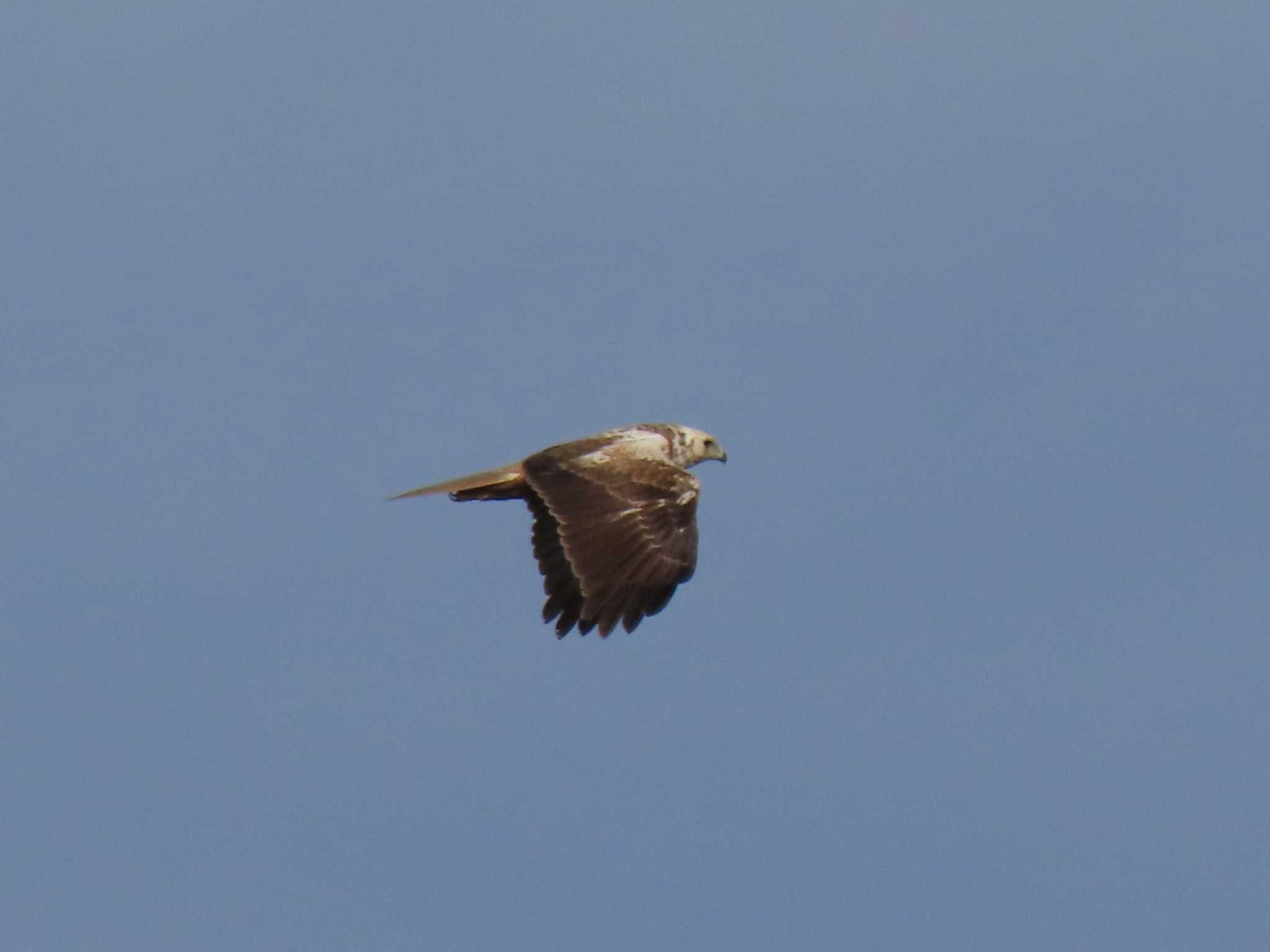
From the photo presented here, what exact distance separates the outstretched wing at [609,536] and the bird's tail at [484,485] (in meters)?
0.14

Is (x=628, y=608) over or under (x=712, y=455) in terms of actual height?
under

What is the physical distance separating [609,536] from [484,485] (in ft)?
5.33

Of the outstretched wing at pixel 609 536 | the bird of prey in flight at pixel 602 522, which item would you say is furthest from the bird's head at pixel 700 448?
the outstretched wing at pixel 609 536

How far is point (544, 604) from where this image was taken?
19844 millimetres

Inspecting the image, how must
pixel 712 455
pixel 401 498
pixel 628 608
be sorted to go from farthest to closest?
1. pixel 712 455
2. pixel 401 498
3. pixel 628 608

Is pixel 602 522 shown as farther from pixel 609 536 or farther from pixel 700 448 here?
pixel 700 448

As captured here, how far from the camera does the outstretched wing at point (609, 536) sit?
19.0 m

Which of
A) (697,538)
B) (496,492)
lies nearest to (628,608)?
(697,538)

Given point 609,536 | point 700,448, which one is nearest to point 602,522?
point 609,536

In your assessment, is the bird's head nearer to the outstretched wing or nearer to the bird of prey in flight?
the bird of prey in flight

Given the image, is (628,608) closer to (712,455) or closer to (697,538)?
(697,538)

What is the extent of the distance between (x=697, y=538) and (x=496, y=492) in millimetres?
1969

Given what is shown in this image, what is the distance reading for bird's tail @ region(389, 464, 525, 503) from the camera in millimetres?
20766

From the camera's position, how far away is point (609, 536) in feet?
63.9
